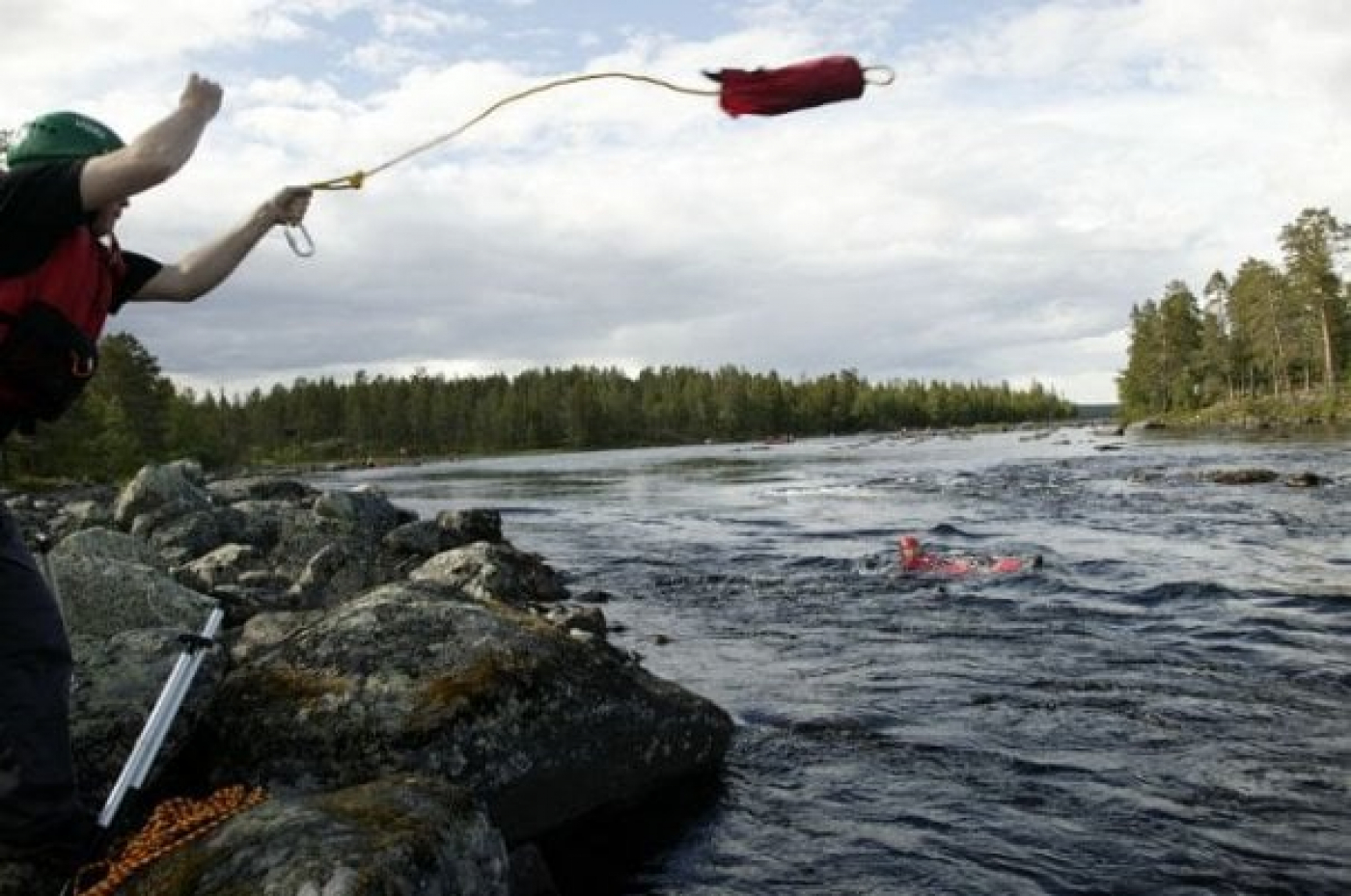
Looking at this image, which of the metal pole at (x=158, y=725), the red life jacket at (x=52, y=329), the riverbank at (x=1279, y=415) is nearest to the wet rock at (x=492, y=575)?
the metal pole at (x=158, y=725)

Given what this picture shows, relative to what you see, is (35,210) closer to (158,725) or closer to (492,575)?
(158,725)

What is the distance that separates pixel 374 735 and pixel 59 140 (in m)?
3.71

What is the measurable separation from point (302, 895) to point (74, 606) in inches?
218

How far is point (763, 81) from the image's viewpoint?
4.77 metres

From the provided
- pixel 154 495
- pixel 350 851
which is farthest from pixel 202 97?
pixel 154 495

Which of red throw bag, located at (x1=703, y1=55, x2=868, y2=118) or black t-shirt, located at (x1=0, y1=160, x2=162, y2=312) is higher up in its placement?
red throw bag, located at (x1=703, y1=55, x2=868, y2=118)

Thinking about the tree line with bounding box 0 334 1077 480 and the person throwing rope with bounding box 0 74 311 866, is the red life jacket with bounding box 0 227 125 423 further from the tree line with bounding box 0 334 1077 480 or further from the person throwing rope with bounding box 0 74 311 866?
the tree line with bounding box 0 334 1077 480

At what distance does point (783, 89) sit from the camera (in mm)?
4762

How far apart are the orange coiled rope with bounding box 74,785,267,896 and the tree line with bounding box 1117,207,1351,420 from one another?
80596 millimetres

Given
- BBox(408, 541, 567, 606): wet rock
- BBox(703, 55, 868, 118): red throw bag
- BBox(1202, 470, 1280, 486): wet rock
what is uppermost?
BBox(703, 55, 868, 118): red throw bag

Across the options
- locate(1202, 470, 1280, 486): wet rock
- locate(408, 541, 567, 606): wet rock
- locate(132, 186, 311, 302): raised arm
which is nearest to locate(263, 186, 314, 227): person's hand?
locate(132, 186, 311, 302): raised arm

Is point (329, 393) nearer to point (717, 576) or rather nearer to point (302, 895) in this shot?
point (717, 576)

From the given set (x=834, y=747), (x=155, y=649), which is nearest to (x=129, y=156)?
(x=155, y=649)

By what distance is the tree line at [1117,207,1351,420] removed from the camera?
7938 cm
